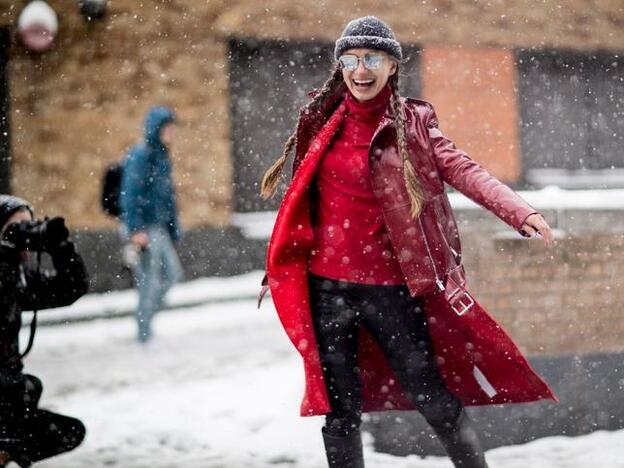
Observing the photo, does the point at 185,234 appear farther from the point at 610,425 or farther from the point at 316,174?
the point at 316,174

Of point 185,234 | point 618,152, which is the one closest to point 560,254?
point 185,234

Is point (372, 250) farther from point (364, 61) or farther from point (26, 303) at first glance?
point (26, 303)

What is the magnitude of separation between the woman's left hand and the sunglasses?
76 centimetres

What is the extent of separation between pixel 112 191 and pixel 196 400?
9.36 ft

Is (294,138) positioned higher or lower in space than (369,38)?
lower

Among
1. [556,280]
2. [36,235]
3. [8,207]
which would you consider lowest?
[556,280]

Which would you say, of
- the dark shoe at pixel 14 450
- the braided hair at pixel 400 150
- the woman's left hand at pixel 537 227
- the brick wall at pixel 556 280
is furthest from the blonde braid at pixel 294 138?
the brick wall at pixel 556 280

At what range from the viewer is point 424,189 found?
321cm

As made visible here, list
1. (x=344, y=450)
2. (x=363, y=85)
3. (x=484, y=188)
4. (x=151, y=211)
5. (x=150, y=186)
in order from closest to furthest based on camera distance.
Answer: (x=484, y=188) < (x=363, y=85) < (x=344, y=450) < (x=150, y=186) < (x=151, y=211)

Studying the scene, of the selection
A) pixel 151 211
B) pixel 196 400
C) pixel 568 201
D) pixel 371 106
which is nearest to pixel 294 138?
pixel 371 106

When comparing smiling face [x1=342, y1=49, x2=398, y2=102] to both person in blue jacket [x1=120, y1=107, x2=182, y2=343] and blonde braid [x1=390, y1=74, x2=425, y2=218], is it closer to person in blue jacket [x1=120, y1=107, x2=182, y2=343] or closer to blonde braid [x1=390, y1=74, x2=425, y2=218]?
blonde braid [x1=390, y1=74, x2=425, y2=218]

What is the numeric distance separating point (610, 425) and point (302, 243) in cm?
245

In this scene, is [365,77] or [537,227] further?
[365,77]

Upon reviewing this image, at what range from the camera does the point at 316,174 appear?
3336mm
